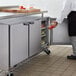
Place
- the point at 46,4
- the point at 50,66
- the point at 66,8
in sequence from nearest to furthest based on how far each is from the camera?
the point at 50,66 < the point at 66,8 < the point at 46,4

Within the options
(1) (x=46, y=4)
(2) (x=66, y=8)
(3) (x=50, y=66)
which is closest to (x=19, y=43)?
(3) (x=50, y=66)

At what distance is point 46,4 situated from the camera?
4602 millimetres

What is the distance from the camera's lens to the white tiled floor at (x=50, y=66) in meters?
3.07

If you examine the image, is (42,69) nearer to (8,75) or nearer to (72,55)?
(8,75)

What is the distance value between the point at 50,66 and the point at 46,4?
160cm

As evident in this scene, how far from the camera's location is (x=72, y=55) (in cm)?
391

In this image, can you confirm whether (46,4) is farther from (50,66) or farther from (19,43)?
(19,43)

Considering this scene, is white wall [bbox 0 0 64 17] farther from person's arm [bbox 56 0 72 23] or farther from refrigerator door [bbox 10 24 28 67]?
refrigerator door [bbox 10 24 28 67]

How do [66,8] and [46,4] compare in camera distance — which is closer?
[66,8]

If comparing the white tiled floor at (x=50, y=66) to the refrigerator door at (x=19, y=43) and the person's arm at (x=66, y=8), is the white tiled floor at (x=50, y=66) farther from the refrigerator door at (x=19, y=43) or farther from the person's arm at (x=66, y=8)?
the person's arm at (x=66, y=8)

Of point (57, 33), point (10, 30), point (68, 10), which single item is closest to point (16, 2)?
point (57, 33)

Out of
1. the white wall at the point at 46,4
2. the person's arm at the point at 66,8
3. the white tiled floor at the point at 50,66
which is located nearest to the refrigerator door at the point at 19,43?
the white tiled floor at the point at 50,66

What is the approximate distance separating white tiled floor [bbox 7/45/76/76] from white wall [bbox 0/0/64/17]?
81 centimetres

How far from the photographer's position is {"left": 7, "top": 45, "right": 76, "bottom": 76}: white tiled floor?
3066 mm
